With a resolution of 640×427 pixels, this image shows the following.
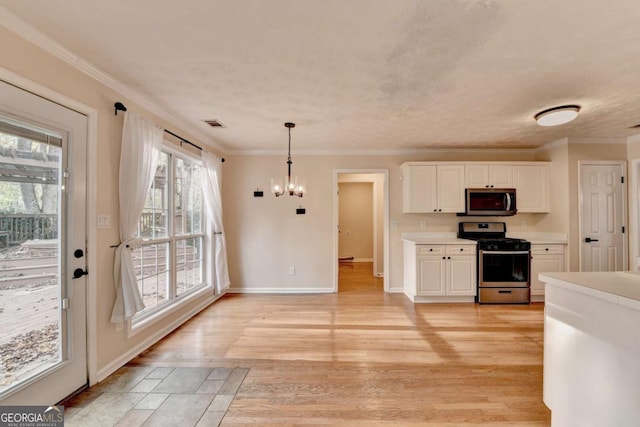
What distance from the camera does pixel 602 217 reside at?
423 cm

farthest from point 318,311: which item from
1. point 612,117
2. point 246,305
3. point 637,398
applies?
point 612,117

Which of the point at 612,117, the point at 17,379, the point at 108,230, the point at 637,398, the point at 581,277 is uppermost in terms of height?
the point at 612,117

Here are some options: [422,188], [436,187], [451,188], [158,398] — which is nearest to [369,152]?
[422,188]

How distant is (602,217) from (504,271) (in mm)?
1608

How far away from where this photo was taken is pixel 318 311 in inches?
156

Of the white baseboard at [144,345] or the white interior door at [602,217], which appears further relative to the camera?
the white interior door at [602,217]

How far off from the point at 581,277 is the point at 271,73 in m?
2.48

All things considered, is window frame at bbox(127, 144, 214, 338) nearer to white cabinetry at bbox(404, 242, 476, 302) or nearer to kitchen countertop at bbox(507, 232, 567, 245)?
white cabinetry at bbox(404, 242, 476, 302)

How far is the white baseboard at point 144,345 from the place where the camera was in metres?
2.33

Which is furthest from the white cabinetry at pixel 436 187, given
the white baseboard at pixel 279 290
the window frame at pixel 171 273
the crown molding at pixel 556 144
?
the window frame at pixel 171 273

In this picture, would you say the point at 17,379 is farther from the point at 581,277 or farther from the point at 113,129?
the point at 581,277

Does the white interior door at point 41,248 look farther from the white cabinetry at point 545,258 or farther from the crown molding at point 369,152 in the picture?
the white cabinetry at point 545,258

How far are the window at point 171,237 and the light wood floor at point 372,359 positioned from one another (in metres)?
0.45

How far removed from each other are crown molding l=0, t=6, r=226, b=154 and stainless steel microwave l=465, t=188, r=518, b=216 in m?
4.32
